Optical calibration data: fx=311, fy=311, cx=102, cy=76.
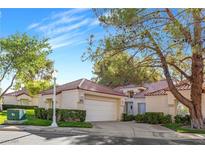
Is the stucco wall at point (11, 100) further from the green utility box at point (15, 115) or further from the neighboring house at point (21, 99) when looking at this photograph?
the green utility box at point (15, 115)

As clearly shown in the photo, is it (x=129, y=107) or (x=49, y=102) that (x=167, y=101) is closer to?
(x=129, y=107)

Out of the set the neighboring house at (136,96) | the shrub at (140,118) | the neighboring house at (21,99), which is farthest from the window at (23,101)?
the shrub at (140,118)

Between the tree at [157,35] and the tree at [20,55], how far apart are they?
834 cm

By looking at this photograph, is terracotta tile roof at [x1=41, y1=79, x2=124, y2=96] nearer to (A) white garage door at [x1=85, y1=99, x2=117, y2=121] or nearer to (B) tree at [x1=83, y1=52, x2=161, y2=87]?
(A) white garage door at [x1=85, y1=99, x2=117, y2=121]

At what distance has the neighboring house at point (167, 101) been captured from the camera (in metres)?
20.7

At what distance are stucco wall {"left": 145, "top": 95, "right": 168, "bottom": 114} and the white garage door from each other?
300 centimetres

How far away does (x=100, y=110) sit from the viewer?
21203 mm

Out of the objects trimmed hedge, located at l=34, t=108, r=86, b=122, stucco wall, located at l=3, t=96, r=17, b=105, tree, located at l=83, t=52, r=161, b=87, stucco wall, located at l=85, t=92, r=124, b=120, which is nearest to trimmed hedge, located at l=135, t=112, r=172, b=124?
stucco wall, located at l=85, t=92, r=124, b=120

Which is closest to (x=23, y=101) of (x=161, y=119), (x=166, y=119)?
(x=161, y=119)

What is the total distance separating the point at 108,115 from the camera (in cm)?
2206

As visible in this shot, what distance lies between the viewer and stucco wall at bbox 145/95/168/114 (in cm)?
2293
